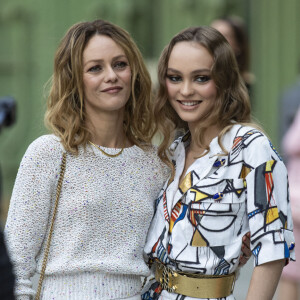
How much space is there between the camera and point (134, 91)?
3.71 meters

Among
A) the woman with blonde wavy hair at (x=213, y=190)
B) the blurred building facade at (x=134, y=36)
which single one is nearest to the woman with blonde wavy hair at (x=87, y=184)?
the woman with blonde wavy hair at (x=213, y=190)

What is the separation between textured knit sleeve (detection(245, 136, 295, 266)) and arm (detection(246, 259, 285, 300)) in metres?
0.04

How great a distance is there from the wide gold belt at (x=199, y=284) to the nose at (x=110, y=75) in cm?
86

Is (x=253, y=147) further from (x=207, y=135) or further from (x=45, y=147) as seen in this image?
(x=45, y=147)

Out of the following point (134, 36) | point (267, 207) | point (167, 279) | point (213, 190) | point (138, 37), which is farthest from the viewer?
point (138, 37)

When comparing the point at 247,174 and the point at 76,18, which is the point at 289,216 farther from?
the point at 76,18

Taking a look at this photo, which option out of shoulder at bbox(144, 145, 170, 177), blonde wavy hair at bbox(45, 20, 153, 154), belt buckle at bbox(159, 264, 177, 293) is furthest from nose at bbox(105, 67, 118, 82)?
belt buckle at bbox(159, 264, 177, 293)

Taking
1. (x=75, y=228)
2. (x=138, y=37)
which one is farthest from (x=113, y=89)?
(x=138, y=37)

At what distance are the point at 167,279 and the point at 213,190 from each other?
440mm

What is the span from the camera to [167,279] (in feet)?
11.0

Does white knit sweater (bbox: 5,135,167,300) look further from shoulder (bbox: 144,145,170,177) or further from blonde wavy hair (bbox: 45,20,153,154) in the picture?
shoulder (bbox: 144,145,170,177)

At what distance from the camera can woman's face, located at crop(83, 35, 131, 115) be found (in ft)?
11.3

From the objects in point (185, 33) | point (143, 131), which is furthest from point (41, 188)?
point (185, 33)

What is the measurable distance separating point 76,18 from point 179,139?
537 centimetres
